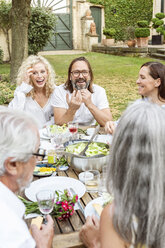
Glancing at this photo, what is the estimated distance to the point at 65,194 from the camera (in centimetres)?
171

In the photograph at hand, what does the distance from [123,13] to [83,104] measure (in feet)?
53.6

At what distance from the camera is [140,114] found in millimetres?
1096

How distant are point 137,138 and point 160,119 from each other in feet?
0.37

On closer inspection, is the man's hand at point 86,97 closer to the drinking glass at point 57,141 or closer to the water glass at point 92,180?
the drinking glass at point 57,141

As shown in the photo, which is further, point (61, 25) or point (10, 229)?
point (61, 25)

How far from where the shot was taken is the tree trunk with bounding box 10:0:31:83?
8.01 metres

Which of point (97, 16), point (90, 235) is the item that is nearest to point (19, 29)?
point (90, 235)

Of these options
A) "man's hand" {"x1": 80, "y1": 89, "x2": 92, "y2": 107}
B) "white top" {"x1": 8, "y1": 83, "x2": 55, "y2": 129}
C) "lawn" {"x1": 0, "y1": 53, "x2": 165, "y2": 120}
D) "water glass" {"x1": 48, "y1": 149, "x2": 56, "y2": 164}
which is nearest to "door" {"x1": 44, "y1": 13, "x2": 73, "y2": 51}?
"lawn" {"x1": 0, "y1": 53, "x2": 165, "y2": 120}

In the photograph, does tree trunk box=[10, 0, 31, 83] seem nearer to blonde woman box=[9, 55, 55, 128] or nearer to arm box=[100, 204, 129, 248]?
blonde woman box=[9, 55, 55, 128]

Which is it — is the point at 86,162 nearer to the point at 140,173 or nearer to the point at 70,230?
the point at 70,230

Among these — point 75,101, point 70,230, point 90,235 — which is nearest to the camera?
point 90,235

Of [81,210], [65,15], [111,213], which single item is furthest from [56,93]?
[65,15]

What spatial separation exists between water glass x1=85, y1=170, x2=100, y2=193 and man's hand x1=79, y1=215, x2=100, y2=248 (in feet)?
1.27

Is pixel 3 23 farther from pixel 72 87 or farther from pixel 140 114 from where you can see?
pixel 140 114
